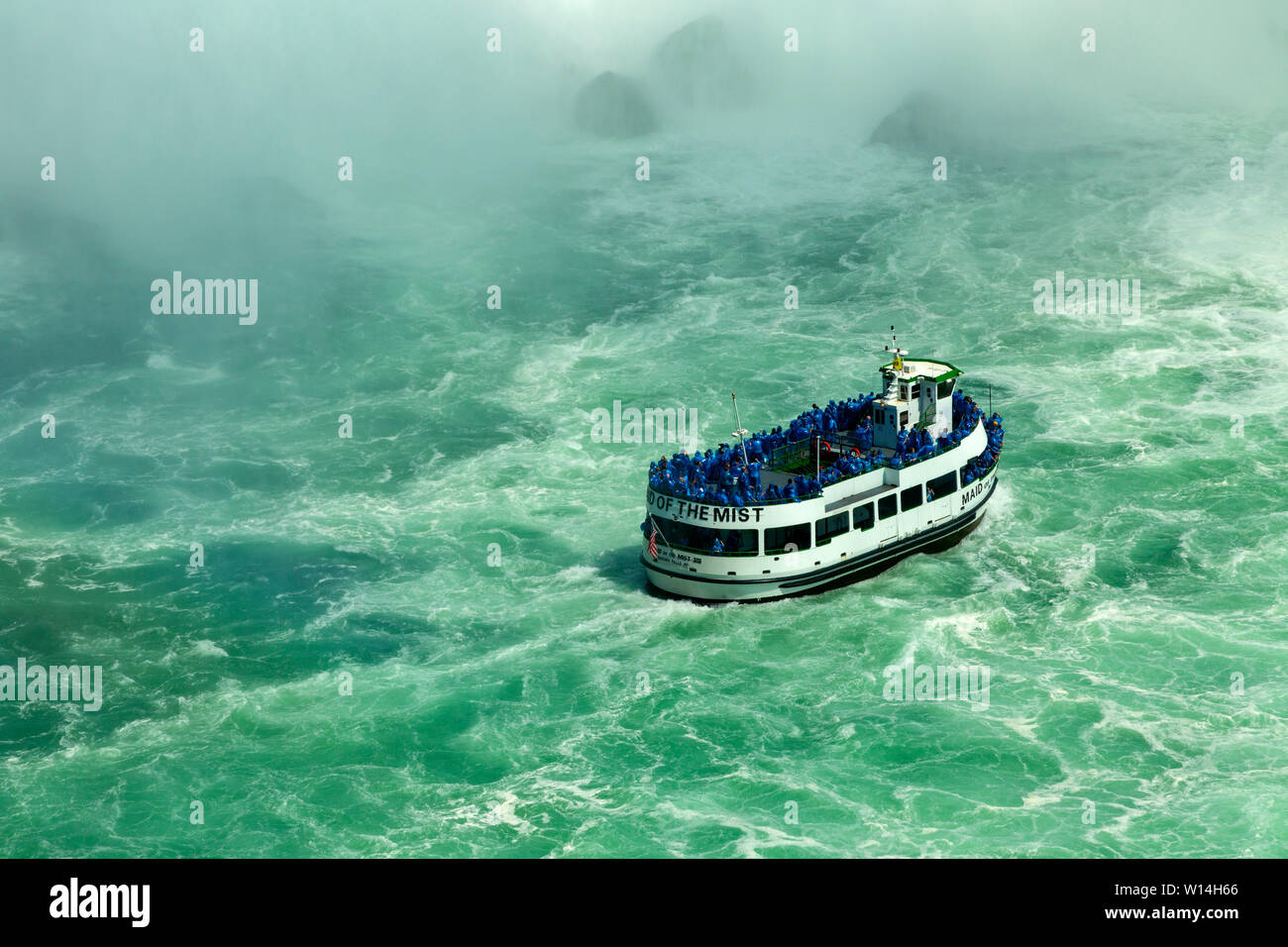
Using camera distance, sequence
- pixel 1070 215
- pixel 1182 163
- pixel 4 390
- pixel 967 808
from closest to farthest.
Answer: pixel 967 808 → pixel 4 390 → pixel 1070 215 → pixel 1182 163

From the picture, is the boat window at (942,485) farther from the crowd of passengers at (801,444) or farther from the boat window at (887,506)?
the boat window at (887,506)

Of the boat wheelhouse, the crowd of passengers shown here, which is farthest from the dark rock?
the boat wheelhouse

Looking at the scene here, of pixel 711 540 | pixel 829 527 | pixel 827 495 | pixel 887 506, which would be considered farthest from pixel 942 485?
pixel 711 540

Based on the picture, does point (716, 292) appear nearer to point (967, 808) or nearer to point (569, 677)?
point (569, 677)

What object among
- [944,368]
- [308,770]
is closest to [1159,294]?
[944,368]

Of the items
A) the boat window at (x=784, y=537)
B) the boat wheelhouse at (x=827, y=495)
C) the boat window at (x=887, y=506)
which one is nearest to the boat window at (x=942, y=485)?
the boat wheelhouse at (x=827, y=495)

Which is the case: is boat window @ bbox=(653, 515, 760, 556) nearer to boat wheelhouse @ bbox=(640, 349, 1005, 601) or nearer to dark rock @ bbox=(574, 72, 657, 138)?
boat wheelhouse @ bbox=(640, 349, 1005, 601)
